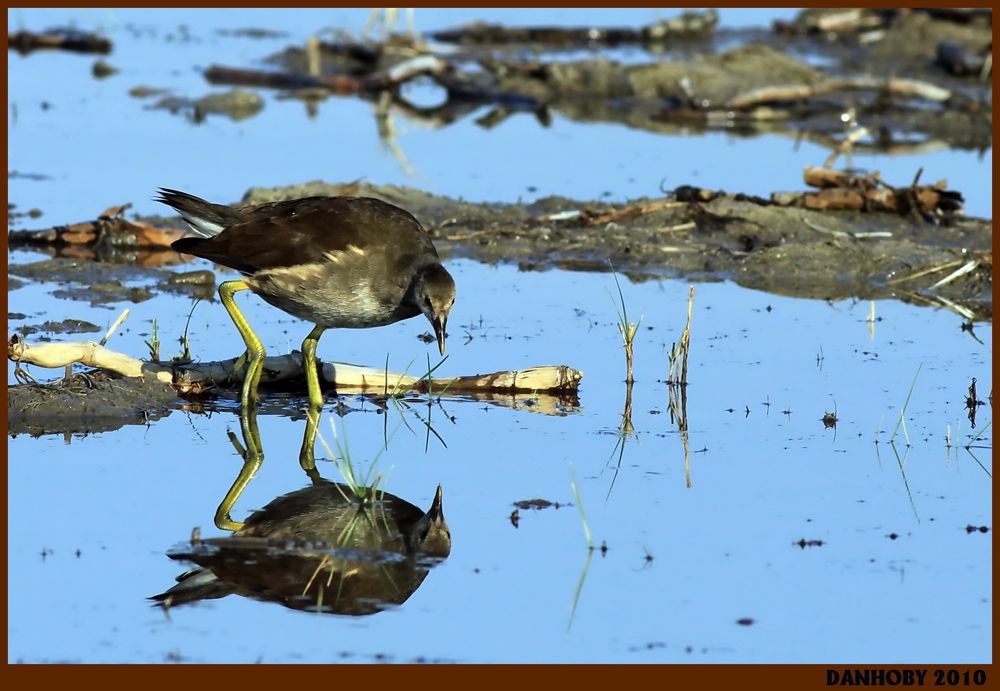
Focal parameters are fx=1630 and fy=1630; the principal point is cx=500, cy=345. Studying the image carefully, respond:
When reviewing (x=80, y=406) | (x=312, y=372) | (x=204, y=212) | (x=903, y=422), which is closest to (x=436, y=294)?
(x=312, y=372)

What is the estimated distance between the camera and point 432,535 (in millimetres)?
7191

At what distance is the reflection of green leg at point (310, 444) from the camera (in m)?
8.16

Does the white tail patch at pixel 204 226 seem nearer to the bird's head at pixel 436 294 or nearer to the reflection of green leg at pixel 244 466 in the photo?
the reflection of green leg at pixel 244 466

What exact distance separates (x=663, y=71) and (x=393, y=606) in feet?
47.2

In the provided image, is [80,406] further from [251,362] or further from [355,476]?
[355,476]

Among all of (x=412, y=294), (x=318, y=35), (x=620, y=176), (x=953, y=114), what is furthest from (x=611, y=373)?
(x=318, y=35)

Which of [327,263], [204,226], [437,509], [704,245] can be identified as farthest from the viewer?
[704,245]

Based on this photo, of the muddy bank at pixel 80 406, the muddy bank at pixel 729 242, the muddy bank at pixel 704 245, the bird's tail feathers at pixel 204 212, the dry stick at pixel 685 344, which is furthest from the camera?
the muddy bank at pixel 729 242

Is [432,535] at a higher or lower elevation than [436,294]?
lower

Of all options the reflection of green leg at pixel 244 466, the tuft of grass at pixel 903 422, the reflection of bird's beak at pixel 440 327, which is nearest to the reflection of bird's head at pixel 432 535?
the reflection of green leg at pixel 244 466

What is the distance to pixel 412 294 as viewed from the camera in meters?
8.69

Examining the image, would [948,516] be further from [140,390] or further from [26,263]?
[26,263]

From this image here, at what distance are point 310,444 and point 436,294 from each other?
1028mm

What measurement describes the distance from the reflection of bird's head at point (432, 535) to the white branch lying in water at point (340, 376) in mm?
1825
